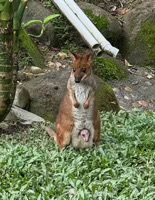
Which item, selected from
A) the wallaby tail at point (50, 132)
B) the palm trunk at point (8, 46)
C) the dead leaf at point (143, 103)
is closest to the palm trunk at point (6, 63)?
the palm trunk at point (8, 46)

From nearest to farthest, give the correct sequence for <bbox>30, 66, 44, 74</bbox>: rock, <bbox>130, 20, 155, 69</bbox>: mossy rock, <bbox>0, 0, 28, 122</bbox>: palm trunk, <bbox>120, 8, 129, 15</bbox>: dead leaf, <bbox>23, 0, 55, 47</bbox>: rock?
1. <bbox>0, 0, 28, 122</bbox>: palm trunk
2. <bbox>30, 66, 44, 74</bbox>: rock
3. <bbox>23, 0, 55, 47</bbox>: rock
4. <bbox>130, 20, 155, 69</bbox>: mossy rock
5. <bbox>120, 8, 129, 15</bbox>: dead leaf

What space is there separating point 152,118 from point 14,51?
77.4 inches

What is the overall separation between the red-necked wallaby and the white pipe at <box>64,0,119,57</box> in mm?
4140

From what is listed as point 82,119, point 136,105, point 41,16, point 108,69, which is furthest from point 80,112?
point 41,16

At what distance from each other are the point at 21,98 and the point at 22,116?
404 mm

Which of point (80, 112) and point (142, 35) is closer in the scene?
point (80, 112)

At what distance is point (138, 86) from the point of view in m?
11.8

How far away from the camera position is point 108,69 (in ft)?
38.1

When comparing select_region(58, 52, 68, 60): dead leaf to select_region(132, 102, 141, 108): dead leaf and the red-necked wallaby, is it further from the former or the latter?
the red-necked wallaby

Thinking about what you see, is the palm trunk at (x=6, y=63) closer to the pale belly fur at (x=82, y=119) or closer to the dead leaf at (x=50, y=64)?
the pale belly fur at (x=82, y=119)

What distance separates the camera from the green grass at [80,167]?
554 centimetres

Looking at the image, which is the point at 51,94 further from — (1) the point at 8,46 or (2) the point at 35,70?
(1) the point at 8,46

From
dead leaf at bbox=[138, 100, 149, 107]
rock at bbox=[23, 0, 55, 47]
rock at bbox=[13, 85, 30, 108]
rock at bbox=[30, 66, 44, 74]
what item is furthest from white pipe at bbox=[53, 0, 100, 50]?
rock at bbox=[13, 85, 30, 108]

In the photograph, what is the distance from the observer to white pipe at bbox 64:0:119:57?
10992 mm
